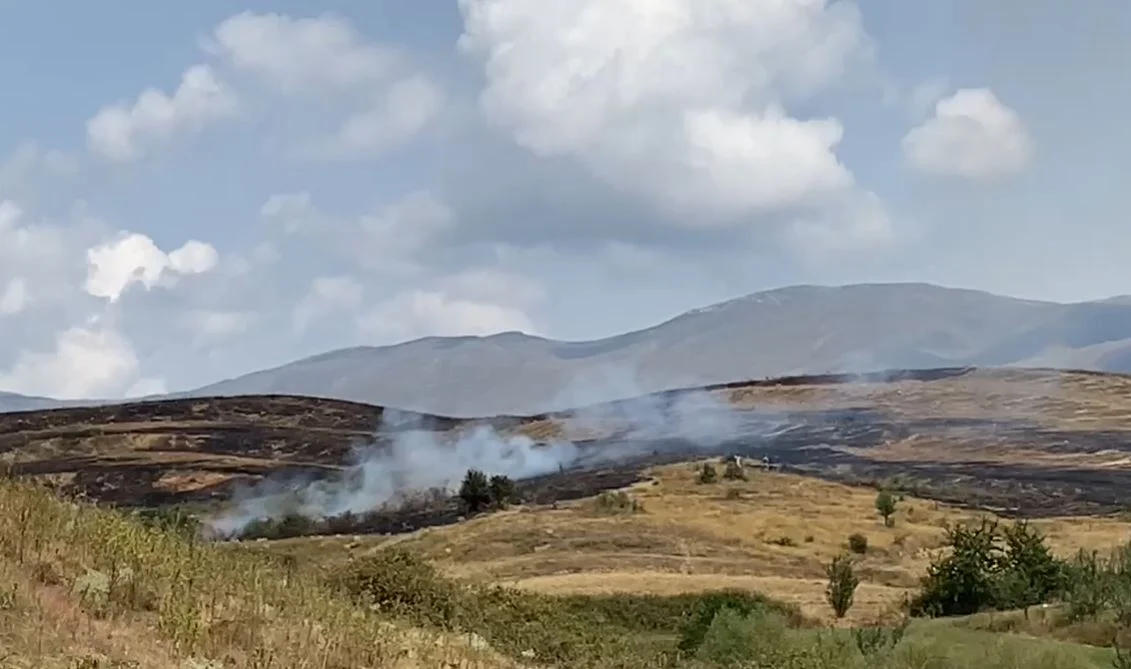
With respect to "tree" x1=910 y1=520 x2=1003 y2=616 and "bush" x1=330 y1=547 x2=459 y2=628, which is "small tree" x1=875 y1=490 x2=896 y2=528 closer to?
"tree" x1=910 y1=520 x2=1003 y2=616

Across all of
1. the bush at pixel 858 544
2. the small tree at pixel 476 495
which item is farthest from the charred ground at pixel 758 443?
the bush at pixel 858 544

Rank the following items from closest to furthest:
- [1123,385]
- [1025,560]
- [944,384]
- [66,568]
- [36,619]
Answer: [36,619] → [66,568] → [1025,560] → [1123,385] → [944,384]

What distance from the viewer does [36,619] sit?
7520 mm

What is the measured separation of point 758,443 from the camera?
109m

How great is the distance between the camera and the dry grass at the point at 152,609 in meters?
7.60

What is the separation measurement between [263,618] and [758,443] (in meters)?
102

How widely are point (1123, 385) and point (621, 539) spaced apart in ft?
370

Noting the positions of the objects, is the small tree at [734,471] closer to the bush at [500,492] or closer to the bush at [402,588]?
the bush at [500,492]

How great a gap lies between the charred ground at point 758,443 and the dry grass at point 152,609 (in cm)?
4598

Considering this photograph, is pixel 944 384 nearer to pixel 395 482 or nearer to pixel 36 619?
pixel 395 482

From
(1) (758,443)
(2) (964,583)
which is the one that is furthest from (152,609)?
(1) (758,443)

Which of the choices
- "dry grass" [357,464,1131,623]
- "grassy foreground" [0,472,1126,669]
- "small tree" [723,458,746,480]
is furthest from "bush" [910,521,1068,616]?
"small tree" [723,458,746,480]

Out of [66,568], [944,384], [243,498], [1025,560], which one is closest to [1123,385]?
[944,384]

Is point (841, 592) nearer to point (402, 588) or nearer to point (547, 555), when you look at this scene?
point (547, 555)
